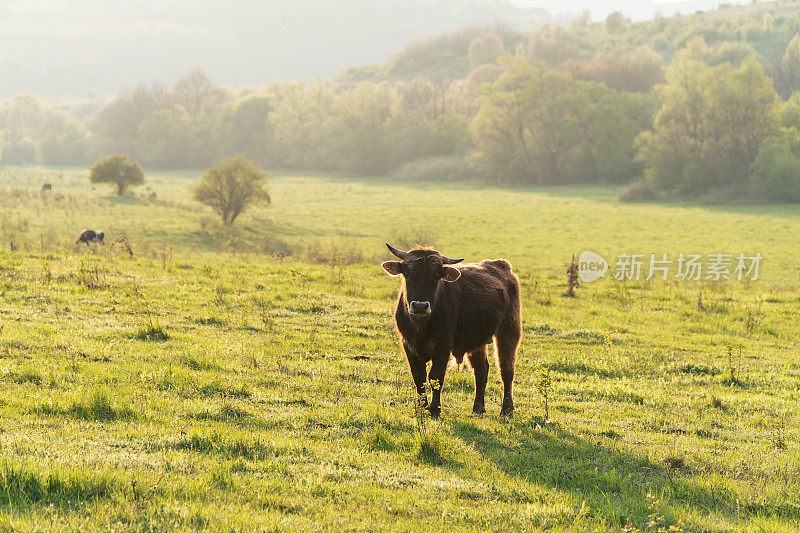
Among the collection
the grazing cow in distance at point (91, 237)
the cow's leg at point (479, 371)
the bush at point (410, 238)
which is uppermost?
the bush at point (410, 238)

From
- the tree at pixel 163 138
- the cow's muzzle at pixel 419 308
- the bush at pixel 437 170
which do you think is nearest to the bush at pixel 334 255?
the cow's muzzle at pixel 419 308

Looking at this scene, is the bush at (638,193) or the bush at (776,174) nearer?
the bush at (776,174)

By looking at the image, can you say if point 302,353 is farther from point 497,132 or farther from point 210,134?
point 210,134

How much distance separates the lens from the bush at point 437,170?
321 ft

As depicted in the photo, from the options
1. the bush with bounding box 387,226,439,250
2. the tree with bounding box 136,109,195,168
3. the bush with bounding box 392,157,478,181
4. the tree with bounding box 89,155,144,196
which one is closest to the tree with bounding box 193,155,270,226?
the tree with bounding box 89,155,144,196

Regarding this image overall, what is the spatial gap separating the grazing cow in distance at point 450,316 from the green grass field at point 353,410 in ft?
2.34

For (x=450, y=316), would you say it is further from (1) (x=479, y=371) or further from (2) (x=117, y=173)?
(2) (x=117, y=173)

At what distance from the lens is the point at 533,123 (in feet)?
281

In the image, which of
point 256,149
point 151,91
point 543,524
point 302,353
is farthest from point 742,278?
point 151,91

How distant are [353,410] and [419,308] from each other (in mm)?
2154

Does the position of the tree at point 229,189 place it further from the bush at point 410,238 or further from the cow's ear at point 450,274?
the cow's ear at point 450,274

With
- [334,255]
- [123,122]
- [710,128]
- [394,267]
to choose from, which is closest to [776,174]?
[710,128]

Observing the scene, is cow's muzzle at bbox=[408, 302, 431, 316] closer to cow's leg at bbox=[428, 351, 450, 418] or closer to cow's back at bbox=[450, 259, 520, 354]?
cow's leg at bbox=[428, 351, 450, 418]

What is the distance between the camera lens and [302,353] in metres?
13.1
